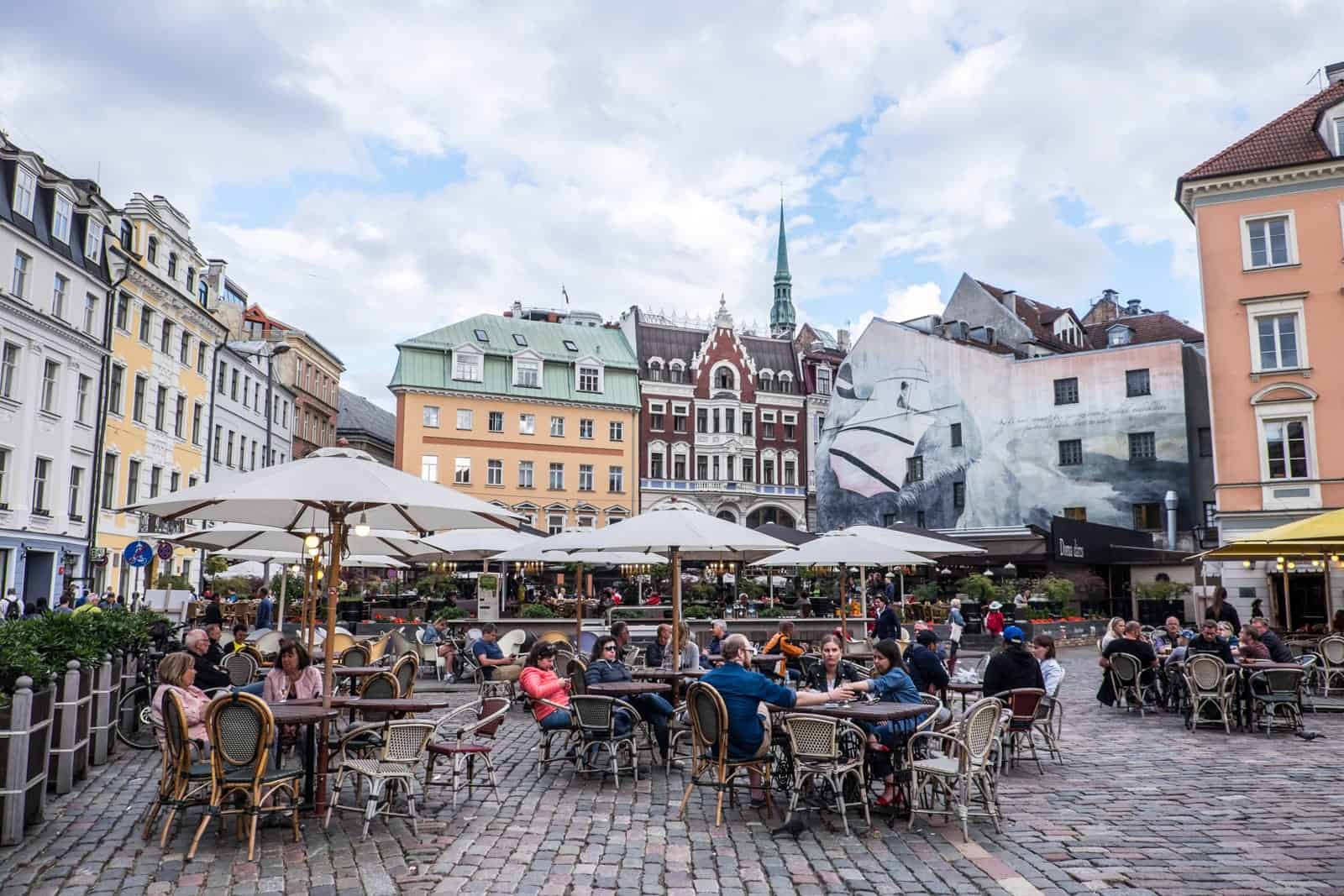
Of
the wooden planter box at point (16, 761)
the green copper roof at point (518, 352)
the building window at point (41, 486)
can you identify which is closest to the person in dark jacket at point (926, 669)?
the wooden planter box at point (16, 761)

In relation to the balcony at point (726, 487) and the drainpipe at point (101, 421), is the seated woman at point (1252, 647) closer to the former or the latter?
the drainpipe at point (101, 421)

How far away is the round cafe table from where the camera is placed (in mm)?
7465

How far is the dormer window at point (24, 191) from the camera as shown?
28344 mm

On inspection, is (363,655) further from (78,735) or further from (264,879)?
(264,879)

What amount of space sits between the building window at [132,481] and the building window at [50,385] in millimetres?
4623

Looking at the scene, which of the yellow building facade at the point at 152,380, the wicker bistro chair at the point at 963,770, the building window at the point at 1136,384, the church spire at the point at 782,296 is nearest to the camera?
the wicker bistro chair at the point at 963,770

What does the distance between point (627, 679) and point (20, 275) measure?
1027 inches

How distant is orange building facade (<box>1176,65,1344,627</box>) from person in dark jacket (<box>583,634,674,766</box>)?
82.5 ft

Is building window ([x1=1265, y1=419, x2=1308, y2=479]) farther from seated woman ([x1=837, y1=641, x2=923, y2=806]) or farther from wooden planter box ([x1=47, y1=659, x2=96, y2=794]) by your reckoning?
wooden planter box ([x1=47, y1=659, x2=96, y2=794])

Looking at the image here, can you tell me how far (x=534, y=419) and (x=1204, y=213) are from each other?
35.7m

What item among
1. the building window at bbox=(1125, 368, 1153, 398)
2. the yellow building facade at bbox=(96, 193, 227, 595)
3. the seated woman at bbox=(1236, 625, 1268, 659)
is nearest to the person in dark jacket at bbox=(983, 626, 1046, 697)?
the seated woman at bbox=(1236, 625, 1268, 659)

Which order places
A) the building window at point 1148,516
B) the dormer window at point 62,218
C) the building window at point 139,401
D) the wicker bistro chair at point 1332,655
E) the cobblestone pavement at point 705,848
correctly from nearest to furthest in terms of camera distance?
1. the cobblestone pavement at point 705,848
2. the wicker bistro chair at point 1332,655
3. the dormer window at point 62,218
4. the building window at point 139,401
5. the building window at point 1148,516

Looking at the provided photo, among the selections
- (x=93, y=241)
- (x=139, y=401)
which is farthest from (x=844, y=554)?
(x=139, y=401)

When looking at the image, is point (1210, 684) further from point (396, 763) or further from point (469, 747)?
point (396, 763)
